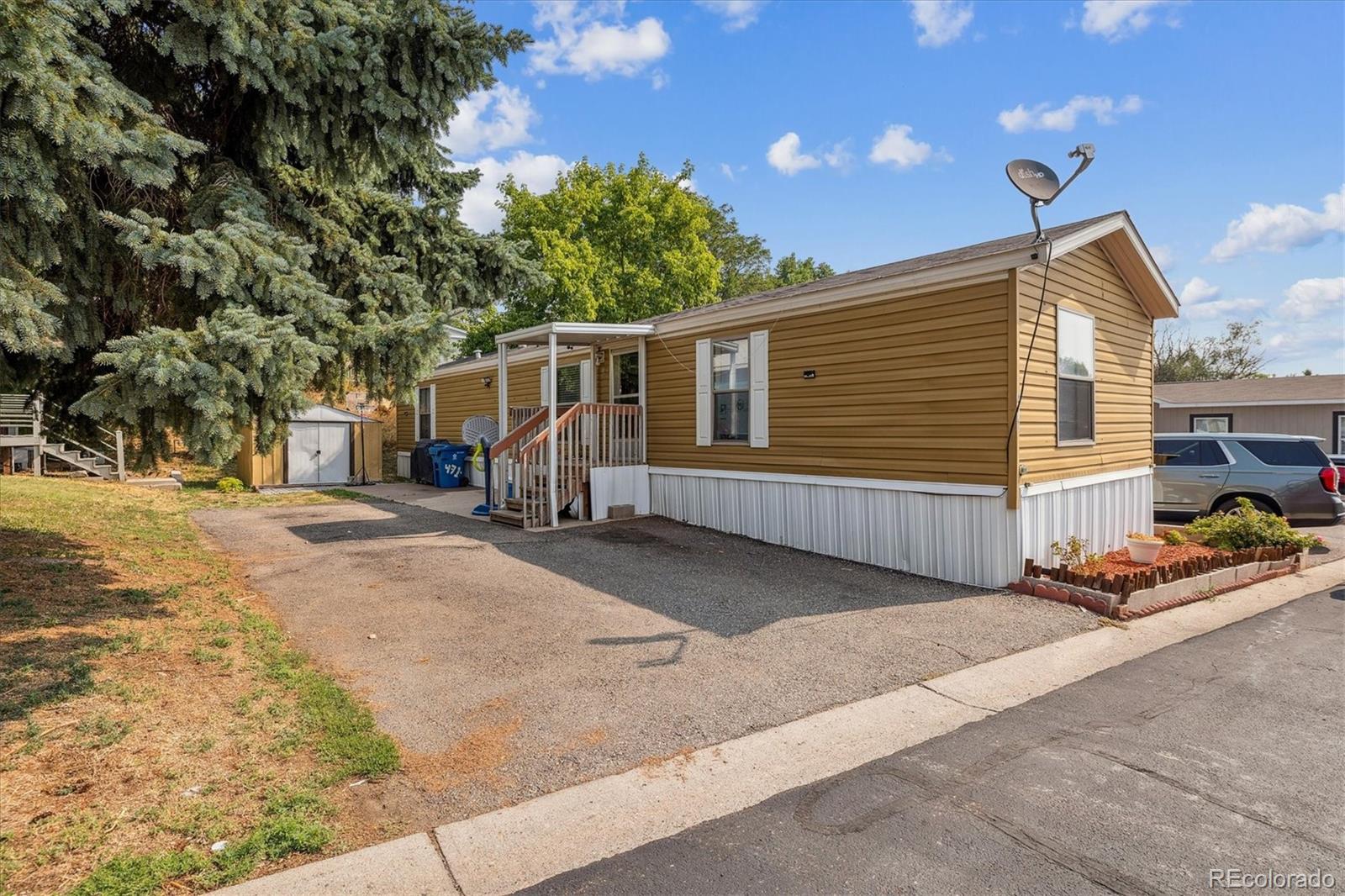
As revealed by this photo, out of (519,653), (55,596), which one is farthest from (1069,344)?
(55,596)

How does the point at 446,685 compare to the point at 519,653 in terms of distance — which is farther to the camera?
the point at 519,653

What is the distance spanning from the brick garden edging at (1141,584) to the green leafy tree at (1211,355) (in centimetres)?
3790

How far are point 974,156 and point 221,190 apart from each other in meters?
10.1

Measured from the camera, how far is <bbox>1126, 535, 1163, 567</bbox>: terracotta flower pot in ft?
24.4

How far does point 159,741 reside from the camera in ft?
10.9

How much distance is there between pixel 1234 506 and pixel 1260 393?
13.3 metres

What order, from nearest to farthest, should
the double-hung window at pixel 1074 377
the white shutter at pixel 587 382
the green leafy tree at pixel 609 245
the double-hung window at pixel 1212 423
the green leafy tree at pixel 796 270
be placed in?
the double-hung window at pixel 1074 377, the white shutter at pixel 587 382, the double-hung window at pixel 1212 423, the green leafy tree at pixel 609 245, the green leafy tree at pixel 796 270

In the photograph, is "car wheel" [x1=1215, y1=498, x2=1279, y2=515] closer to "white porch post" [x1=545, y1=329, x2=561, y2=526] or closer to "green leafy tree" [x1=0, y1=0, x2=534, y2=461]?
"white porch post" [x1=545, y1=329, x2=561, y2=526]

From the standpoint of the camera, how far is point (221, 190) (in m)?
5.10

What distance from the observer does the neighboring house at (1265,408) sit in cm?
1912

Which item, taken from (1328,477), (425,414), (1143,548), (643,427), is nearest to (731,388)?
(643,427)

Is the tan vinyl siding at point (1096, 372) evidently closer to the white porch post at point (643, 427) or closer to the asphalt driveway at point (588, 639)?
the asphalt driveway at point (588, 639)

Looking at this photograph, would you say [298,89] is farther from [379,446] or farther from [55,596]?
[379,446]

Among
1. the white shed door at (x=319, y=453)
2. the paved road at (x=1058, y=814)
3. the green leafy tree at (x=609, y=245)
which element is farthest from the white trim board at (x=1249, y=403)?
the white shed door at (x=319, y=453)
